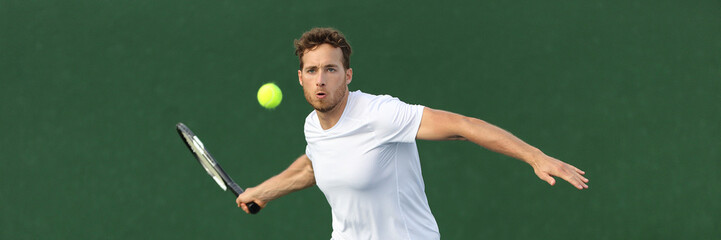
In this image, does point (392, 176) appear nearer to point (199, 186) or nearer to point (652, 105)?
point (199, 186)

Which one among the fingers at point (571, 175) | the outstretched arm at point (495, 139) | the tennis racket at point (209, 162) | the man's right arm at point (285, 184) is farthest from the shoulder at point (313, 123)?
the fingers at point (571, 175)

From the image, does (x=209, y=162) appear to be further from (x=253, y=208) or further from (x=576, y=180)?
(x=576, y=180)

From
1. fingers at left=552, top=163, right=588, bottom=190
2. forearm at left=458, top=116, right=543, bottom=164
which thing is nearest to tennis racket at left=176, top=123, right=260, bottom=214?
forearm at left=458, top=116, right=543, bottom=164

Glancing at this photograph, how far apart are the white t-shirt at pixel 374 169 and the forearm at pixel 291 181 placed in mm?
286

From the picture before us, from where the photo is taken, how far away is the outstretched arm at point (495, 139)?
2045 mm

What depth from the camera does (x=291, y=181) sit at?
2893 millimetres

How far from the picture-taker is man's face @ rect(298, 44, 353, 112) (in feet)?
8.02

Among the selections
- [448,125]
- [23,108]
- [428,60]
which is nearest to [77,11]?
[23,108]

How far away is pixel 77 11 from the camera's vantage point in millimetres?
4004

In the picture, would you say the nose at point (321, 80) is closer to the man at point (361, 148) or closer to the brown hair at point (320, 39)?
the man at point (361, 148)

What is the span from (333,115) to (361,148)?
0.16 metres

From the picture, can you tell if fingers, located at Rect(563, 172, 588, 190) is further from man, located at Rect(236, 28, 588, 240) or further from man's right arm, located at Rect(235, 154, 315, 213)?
man's right arm, located at Rect(235, 154, 315, 213)

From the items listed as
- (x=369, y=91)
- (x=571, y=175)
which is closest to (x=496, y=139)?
(x=571, y=175)

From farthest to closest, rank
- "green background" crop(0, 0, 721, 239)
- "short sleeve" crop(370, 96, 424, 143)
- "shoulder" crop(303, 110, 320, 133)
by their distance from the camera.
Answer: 1. "green background" crop(0, 0, 721, 239)
2. "shoulder" crop(303, 110, 320, 133)
3. "short sleeve" crop(370, 96, 424, 143)
